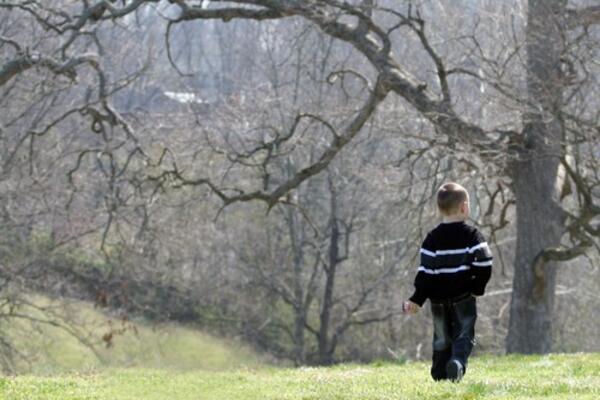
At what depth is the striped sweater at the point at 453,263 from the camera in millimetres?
9656

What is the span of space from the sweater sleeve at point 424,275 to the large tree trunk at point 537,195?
10.4 meters

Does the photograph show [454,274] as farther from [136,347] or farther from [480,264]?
[136,347]

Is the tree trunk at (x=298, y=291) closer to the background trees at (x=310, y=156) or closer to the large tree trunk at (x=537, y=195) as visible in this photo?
the background trees at (x=310, y=156)

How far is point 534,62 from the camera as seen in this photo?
68.2 feet

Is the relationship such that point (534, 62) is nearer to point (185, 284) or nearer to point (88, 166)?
point (88, 166)

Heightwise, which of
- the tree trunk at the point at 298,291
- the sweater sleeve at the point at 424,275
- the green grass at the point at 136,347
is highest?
the sweater sleeve at the point at 424,275

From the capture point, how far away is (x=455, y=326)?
9.96m

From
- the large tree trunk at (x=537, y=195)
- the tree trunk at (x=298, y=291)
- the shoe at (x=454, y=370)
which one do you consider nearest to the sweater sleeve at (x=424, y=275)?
the shoe at (x=454, y=370)

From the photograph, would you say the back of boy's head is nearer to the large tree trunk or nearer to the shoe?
the shoe

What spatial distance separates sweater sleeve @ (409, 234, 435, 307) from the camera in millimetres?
9812

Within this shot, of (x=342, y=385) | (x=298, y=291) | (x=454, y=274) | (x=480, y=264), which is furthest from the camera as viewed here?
(x=298, y=291)

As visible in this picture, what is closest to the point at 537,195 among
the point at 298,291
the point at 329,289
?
the point at 329,289

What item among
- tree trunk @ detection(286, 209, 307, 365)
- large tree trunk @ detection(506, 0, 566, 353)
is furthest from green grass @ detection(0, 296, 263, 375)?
large tree trunk @ detection(506, 0, 566, 353)

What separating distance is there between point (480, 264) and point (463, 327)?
61cm
